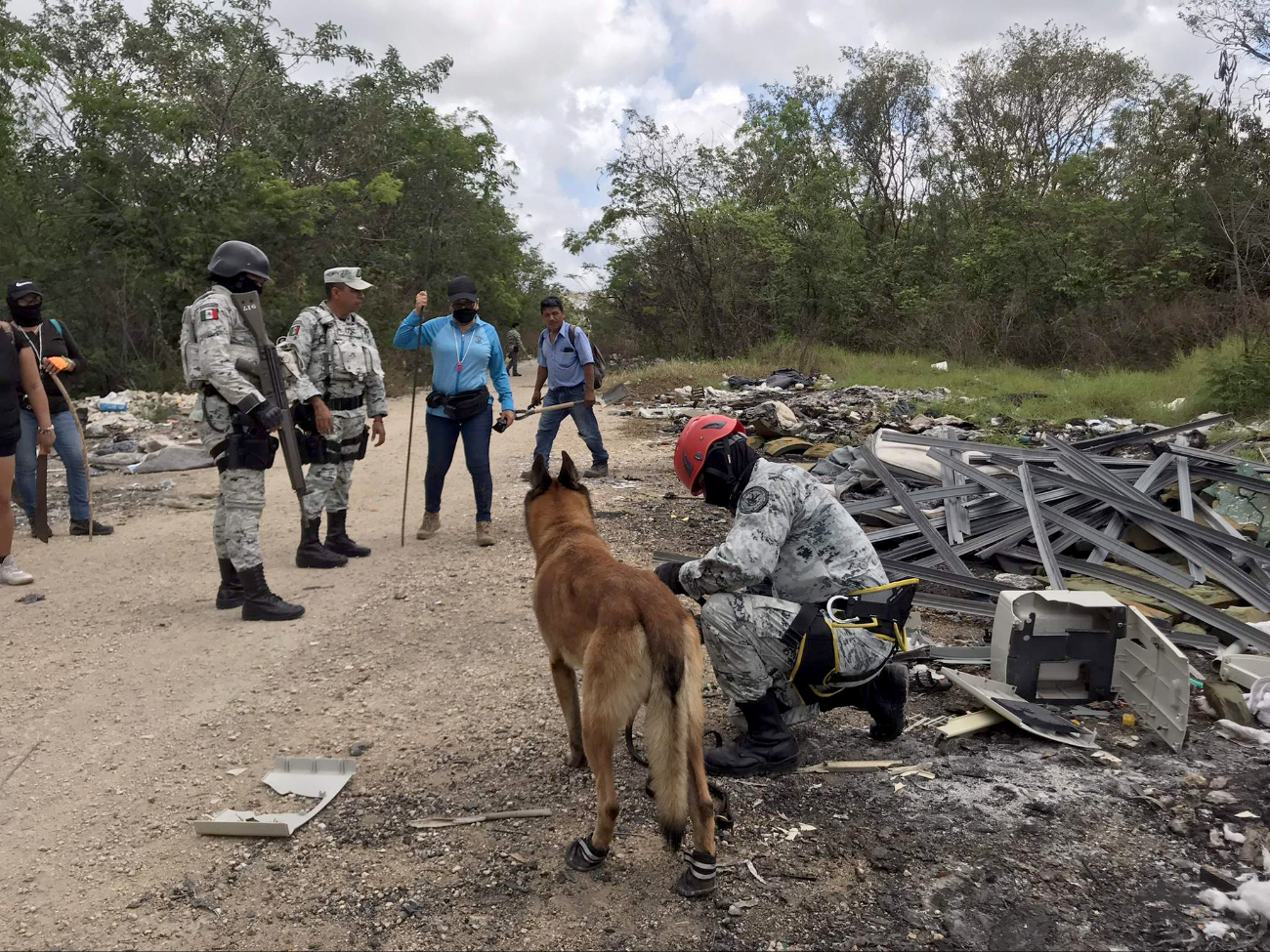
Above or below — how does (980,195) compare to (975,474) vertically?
above

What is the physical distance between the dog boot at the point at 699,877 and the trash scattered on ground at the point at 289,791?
1.40 metres

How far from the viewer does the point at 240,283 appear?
5312 millimetres

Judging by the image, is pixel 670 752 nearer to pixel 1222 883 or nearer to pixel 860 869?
pixel 860 869

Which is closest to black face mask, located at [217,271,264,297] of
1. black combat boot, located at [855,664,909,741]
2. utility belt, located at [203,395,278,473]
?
utility belt, located at [203,395,278,473]

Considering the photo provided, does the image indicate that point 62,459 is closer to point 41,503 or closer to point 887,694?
point 41,503

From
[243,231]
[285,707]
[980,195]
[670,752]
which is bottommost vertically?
[285,707]

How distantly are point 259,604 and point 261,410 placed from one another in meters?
1.18

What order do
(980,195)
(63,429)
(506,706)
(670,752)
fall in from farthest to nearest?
(980,195)
(63,429)
(506,706)
(670,752)

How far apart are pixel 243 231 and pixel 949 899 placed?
19919 mm

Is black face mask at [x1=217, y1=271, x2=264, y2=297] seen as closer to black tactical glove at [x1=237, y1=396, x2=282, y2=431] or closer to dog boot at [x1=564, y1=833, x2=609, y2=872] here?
black tactical glove at [x1=237, y1=396, x2=282, y2=431]

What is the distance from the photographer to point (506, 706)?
416cm

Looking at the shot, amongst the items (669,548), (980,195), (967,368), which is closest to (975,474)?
(669,548)

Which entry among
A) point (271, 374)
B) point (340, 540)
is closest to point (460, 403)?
point (340, 540)

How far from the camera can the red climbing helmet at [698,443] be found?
335cm
